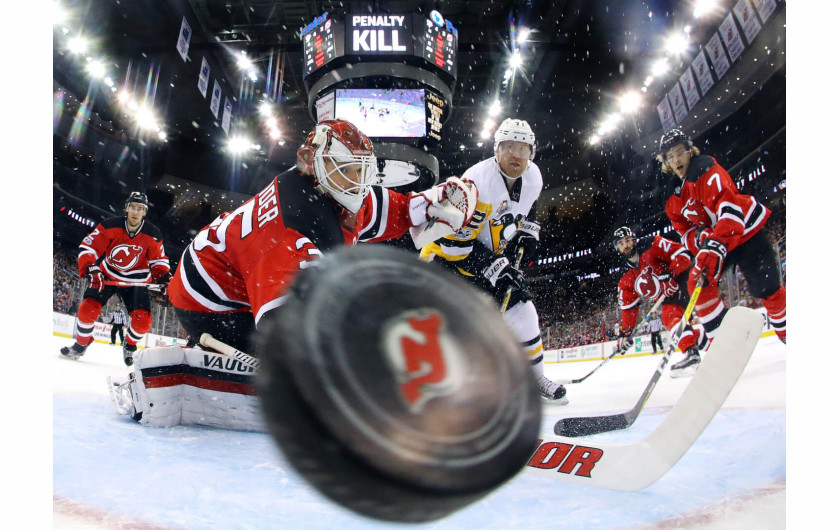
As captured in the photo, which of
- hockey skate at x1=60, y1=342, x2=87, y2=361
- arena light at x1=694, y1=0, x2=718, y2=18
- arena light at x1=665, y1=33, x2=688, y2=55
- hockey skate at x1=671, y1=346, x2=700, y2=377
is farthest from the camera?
arena light at x1=665, y1=33, x2=688, y2=55

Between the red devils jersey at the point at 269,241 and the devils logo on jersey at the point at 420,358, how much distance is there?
0.26 meters

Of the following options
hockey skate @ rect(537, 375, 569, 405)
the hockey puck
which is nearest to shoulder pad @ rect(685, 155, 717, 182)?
hockey skate @ rect(537, 375, 569, 405)

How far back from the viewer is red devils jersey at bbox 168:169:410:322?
0.94 m

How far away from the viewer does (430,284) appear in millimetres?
551

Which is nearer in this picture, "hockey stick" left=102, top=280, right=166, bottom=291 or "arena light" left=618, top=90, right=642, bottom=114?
"hockey stick" left=102, top=280, right=166, bottom=291

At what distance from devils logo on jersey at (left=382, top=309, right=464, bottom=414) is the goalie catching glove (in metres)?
0.78

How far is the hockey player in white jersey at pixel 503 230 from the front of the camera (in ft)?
6.47

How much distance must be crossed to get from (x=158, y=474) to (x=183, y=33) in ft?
10.9

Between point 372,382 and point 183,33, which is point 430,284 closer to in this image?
point 372,382

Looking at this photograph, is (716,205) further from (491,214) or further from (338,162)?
(338,162)

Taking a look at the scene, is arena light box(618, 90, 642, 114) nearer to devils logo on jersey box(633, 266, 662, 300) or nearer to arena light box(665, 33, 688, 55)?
arena light box(665, 33, 688, 55)

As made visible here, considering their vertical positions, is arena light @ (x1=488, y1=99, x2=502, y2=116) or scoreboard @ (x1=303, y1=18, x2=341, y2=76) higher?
scoreboard @ (x1=303, y1=18, x2=341, y2=76)
